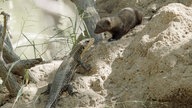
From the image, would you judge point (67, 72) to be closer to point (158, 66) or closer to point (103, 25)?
point (158, 66)

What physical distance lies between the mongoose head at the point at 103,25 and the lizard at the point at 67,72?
3.74ft

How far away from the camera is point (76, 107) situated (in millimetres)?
4309

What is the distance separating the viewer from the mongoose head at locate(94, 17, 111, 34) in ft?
20.9

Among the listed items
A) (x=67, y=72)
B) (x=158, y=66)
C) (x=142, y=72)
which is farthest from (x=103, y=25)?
(x=158, y=66)

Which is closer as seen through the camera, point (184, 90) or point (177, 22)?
point (184, 90)

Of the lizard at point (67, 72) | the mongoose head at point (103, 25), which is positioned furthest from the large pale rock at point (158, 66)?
the mongoose head at point (103, 25)

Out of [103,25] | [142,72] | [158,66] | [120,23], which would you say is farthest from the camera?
[120,23]

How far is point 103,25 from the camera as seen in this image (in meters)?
6.48

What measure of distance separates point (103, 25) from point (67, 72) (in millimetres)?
1903

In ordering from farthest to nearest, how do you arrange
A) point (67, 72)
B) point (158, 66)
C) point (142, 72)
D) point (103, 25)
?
point (103, 25), point (67, 72), point (142, 72), point (158, 66)

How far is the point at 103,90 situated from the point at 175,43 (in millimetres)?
902

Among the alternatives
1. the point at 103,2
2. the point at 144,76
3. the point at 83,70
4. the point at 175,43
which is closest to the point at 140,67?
the point at 144,76

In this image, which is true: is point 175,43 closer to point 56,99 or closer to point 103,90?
point 103,90

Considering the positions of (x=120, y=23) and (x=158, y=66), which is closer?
(x=158, y=66)
